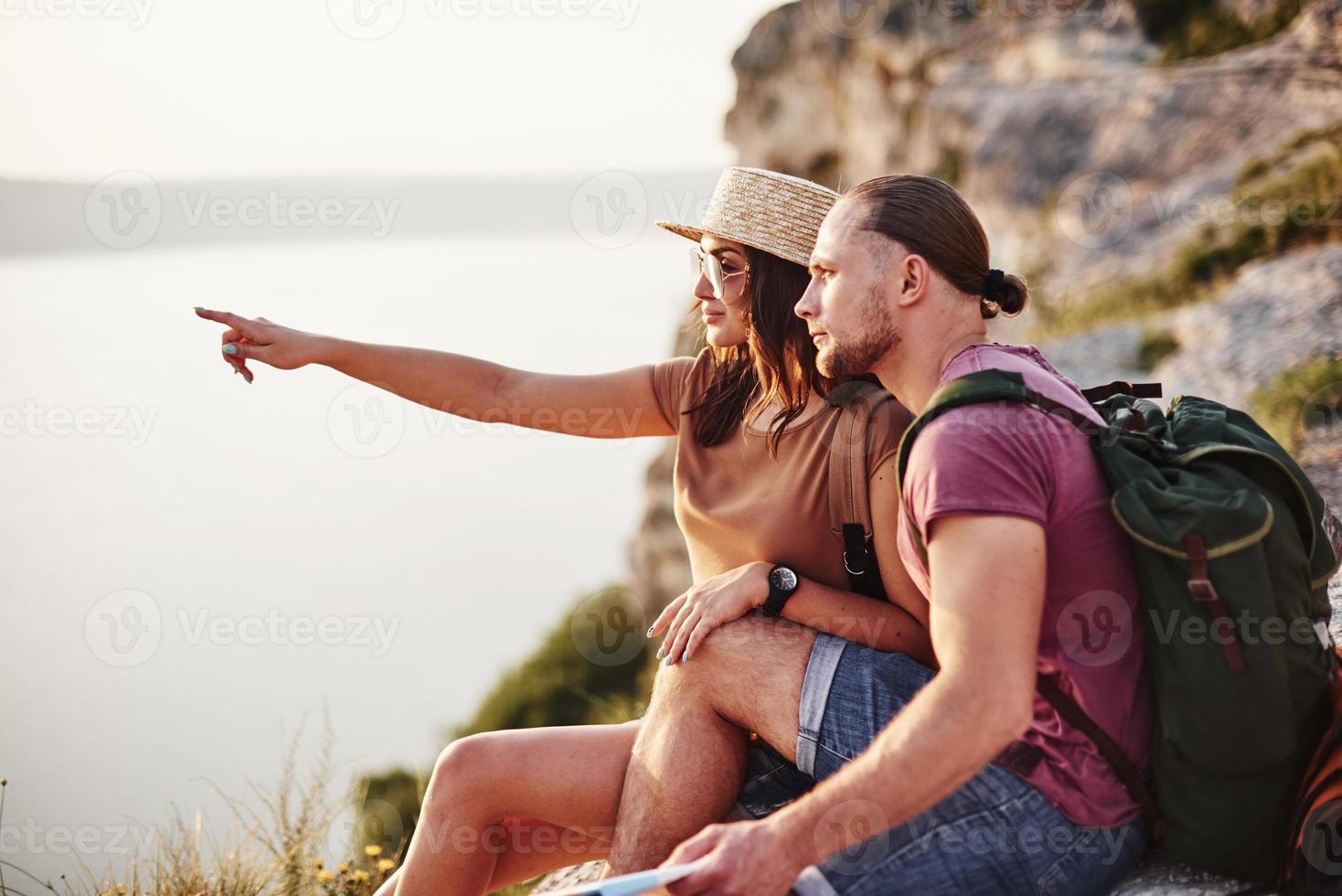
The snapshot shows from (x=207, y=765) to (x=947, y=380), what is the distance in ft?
36.0

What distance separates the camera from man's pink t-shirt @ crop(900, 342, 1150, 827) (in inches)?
67.5

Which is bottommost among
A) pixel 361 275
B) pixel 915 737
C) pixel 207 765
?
pixel 207 765

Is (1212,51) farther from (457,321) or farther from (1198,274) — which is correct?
(457,321)

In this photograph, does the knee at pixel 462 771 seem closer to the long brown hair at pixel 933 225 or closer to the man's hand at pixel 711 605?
the man's hand at pixel 711 605

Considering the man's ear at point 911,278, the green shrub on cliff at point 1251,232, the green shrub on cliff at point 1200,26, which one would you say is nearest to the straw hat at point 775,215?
the man's ear at point 911,278

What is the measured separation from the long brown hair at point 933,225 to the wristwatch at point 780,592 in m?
0.69

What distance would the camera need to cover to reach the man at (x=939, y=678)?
1668 mm

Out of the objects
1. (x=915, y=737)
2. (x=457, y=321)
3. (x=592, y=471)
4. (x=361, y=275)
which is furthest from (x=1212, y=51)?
(x=361, y=275)

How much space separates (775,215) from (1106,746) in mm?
1571

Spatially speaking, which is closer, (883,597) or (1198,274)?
(883,597)

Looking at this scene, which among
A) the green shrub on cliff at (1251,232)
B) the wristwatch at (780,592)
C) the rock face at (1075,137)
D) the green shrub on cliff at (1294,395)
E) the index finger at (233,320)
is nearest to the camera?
the wristwatch at (780,592)

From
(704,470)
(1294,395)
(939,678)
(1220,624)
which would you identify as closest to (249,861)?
(704,470)

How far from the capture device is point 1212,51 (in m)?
14.5

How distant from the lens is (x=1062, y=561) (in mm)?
1827
